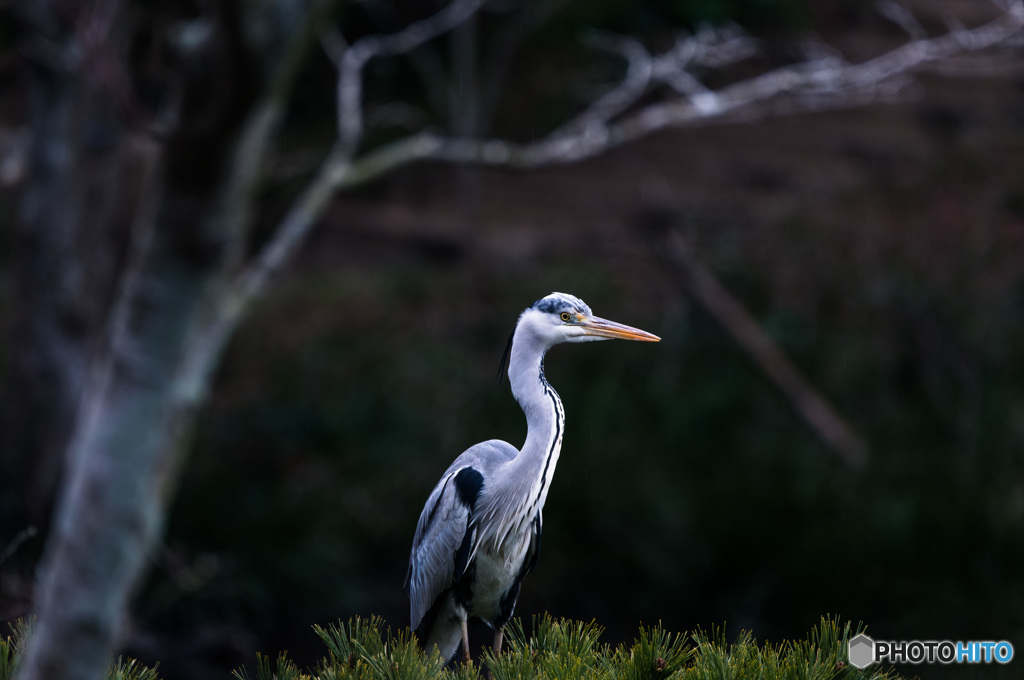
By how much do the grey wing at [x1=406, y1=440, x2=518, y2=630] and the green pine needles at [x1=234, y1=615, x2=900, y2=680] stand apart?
0.43 feet

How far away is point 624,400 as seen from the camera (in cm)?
914

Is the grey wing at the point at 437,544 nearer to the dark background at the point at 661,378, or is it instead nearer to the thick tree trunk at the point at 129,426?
the thick tree trunk at the point at 129,426

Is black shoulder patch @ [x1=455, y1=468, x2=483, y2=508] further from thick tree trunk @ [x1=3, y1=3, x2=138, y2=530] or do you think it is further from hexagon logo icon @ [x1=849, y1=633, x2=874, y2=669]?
thick tree trunk @ [x1=3, y1=3, x2=138, y2=530]

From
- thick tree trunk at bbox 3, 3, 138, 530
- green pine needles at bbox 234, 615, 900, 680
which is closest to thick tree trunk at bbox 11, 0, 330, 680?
green pine needles at bbox 234, 615, 900, 680

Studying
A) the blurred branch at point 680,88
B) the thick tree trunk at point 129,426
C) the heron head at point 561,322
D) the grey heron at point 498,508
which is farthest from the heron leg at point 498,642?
the blurred branch at point 680,88

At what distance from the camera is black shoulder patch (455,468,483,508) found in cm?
231

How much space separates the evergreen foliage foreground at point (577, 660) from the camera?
7.34 feet

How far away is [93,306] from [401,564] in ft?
10.8

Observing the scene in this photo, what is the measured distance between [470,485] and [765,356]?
697cm

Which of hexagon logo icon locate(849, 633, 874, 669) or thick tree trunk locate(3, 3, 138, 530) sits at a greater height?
thick tree trunk locate(3, 3, 138, 530)

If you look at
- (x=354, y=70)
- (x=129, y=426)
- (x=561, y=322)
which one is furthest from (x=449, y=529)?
(x=354, y=70)

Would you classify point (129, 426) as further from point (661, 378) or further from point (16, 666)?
point (661, 378)

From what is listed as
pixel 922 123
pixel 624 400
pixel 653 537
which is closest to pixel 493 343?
pixel 624 400

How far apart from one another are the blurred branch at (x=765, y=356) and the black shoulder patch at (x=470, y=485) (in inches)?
260
